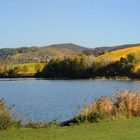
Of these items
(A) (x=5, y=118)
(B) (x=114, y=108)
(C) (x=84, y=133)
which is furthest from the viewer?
(B) (x=114, y=108)

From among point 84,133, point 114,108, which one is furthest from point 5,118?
point 114,108

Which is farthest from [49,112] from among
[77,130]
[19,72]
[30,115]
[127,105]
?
[19,72]

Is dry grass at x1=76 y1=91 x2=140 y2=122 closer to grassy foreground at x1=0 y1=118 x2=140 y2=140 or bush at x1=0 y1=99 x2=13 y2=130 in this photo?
grassy foreground at x1=0 y1=118 x2=140 y2=140

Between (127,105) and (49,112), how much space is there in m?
9.78

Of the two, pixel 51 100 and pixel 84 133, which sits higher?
pixel 84 133

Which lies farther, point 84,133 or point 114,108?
point 114,108

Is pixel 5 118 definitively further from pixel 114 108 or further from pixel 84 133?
pixel 114 108

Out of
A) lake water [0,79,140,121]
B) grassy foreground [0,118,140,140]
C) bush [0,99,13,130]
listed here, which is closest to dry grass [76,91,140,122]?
grassy foreground [0,118,140,140]

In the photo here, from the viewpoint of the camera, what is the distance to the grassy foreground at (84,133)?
50.3 feet

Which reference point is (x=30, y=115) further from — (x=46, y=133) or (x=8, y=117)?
(x=46, y=133)

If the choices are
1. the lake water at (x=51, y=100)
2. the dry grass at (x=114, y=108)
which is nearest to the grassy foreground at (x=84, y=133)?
the dry grass at (x=114, y=108)

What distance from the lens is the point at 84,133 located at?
16297 millimetres

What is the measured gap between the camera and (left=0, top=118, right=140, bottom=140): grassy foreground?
15328mm

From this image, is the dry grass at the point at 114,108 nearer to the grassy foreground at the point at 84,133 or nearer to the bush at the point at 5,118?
the grassy foreground at the point at 84,133
